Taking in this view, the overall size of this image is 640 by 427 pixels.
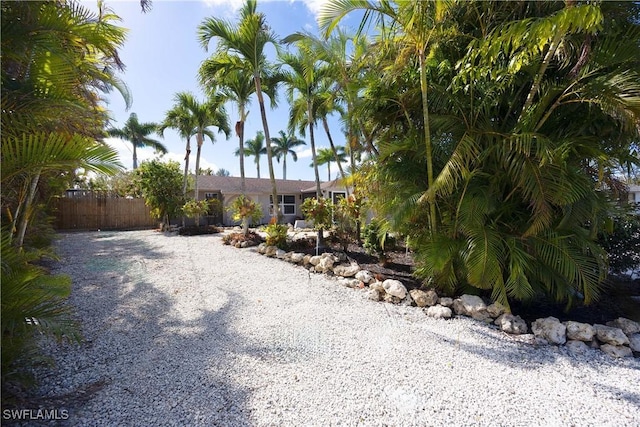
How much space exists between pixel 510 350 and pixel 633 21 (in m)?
4.56

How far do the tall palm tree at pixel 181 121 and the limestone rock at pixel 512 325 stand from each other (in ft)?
48.5

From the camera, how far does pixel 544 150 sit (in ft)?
10.8

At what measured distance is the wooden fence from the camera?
15.1m

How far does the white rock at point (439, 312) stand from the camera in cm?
420

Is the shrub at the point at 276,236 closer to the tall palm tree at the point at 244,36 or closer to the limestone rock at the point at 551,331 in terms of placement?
the tall palm tree at the point at 244,36

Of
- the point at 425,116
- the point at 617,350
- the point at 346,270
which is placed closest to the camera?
the point at 617,350

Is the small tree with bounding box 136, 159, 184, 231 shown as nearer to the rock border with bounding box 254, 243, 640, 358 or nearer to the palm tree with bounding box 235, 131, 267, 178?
the rock border with bounding box 254, 243, 640, 358

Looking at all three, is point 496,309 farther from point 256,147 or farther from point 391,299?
point 256,147

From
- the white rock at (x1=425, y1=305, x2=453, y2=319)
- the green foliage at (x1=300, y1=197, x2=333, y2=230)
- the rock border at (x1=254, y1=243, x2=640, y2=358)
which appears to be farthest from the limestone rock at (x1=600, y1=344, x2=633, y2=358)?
the green foliage at (x1=300, y1=197, x2=333, y2=230)

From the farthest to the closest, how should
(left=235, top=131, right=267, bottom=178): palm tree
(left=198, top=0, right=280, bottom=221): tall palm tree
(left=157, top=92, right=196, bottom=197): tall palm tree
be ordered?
(left=235, top=131, right=267, bottom=178): palm tree < (left=157, top=92, right=196, bottom=197): tall palm tree < (left=198, top=0, right=280, bottom=221): tall palm tree

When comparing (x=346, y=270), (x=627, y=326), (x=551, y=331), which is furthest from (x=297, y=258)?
(x=627, y=326)

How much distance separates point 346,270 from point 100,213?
654 inches

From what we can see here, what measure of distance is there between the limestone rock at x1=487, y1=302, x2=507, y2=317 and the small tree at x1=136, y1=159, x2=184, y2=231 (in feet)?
45.3

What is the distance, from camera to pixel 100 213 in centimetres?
1602
